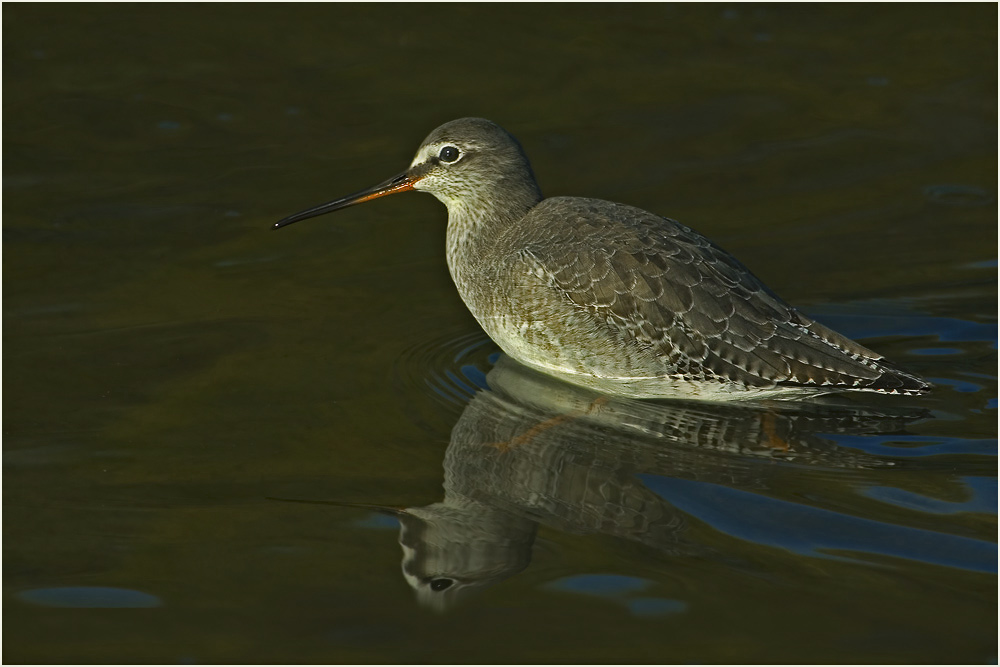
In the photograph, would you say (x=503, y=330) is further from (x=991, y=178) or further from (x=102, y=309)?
(x=991, y=178)

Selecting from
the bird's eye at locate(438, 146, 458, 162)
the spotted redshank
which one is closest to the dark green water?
the spotted redshank

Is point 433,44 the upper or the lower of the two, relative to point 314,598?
upper

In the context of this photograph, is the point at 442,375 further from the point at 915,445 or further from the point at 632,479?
the point at 915,445

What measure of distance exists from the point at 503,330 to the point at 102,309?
9.59ft

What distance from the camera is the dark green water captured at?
6051 mm

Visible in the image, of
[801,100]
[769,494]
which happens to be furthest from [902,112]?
[769,494]

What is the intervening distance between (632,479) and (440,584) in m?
1.42

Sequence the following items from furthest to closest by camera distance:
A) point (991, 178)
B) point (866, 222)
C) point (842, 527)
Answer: point (991, 178) → point (866, 222) → point (842, 527)

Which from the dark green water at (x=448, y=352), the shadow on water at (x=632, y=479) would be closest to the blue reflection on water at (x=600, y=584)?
the dark green water at (x=448, y=352)

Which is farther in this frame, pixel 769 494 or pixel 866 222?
pixel 866 222

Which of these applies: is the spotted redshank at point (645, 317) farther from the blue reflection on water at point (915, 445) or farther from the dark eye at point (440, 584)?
the dark eye at point (440, 584)

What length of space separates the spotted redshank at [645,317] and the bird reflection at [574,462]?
0.22 metres

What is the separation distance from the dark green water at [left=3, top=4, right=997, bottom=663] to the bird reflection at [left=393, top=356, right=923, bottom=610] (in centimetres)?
3

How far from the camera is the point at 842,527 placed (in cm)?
662
